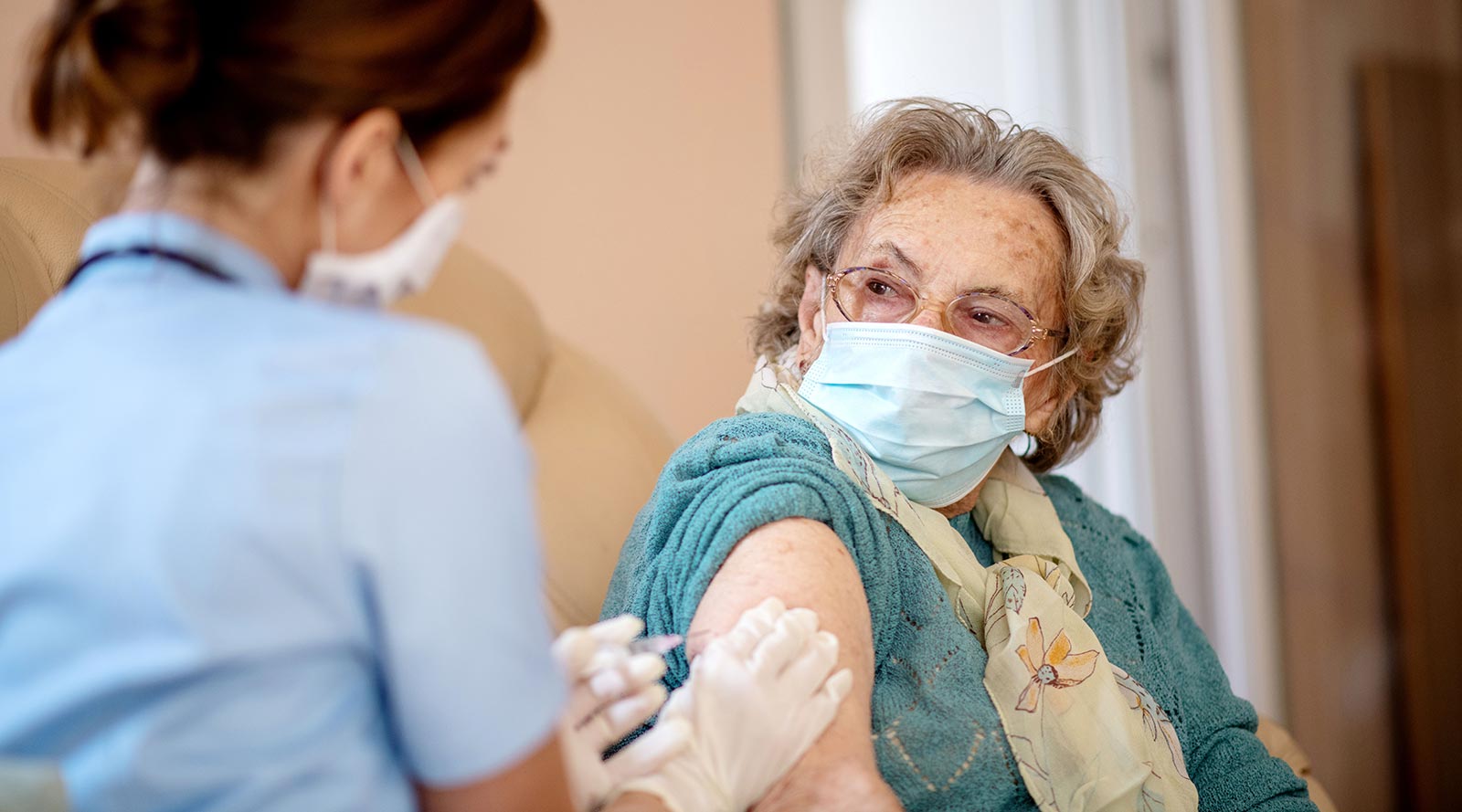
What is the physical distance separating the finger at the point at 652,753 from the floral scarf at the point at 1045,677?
445mm

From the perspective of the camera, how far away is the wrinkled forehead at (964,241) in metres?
1.41

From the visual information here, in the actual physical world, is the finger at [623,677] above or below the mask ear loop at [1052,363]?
below

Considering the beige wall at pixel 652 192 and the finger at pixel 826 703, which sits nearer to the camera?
the finger at pixel 826 703

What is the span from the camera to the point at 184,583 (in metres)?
0.57

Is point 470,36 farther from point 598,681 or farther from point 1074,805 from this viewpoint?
point 1074,805

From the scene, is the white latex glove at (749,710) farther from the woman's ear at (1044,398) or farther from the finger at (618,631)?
the woman's ear at (1044,398)

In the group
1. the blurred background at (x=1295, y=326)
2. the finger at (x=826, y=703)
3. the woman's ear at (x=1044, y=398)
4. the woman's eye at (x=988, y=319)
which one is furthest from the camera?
the blurred background at (x=1295, y=326)

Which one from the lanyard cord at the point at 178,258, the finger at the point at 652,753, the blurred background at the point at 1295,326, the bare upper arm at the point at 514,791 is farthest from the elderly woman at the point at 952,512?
the blurred background at the point at 1295,326

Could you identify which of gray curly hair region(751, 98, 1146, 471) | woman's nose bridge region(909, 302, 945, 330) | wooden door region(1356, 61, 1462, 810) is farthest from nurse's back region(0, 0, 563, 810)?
wooden door region(1356, 61, 1462, 810)

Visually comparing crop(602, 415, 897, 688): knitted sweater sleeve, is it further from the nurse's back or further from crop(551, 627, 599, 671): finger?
the nurse's back

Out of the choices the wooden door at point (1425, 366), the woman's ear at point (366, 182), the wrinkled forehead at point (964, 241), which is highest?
the woman's ear at point (366, 182)

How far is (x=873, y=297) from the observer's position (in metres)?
1.44

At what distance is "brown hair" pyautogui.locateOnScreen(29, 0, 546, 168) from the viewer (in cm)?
64

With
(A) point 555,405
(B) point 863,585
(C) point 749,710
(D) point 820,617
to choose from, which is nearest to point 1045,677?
(B) point 863,585
